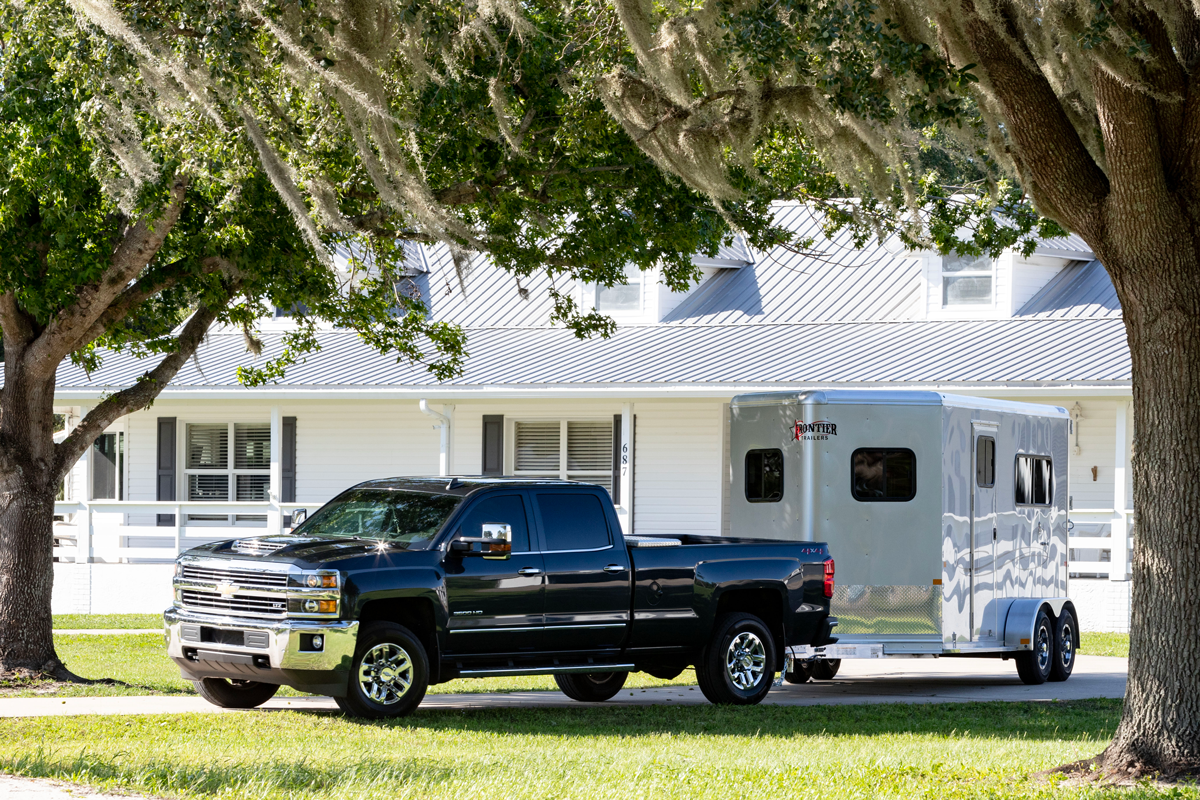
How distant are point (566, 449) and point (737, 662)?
11.4 meters

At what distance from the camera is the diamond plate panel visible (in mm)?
13875

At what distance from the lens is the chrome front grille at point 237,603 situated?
35.3 ft

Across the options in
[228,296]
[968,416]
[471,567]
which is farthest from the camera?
[968,416]

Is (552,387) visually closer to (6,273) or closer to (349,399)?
(349,399)

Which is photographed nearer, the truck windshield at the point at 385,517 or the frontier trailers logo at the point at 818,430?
the truck windshield at the point at 385,517

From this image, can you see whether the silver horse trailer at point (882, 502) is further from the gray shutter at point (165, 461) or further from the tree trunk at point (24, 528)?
the gray shutter at point (165, 461)

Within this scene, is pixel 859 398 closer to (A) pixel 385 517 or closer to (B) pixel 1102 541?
(A) pixel 385 517

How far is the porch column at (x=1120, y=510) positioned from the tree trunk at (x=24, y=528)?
13057mm

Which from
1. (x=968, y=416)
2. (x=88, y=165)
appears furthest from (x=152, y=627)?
(x=968, y=416)

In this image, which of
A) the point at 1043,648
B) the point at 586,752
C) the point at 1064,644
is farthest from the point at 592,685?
the point at 1064,644

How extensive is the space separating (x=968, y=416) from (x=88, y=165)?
823 cm

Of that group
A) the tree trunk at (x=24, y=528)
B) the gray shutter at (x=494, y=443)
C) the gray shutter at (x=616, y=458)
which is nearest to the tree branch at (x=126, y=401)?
the tree trunk at (x=24, y=528)

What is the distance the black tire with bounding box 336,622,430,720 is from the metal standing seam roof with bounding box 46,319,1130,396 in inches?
399

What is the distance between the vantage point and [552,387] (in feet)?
70.1
